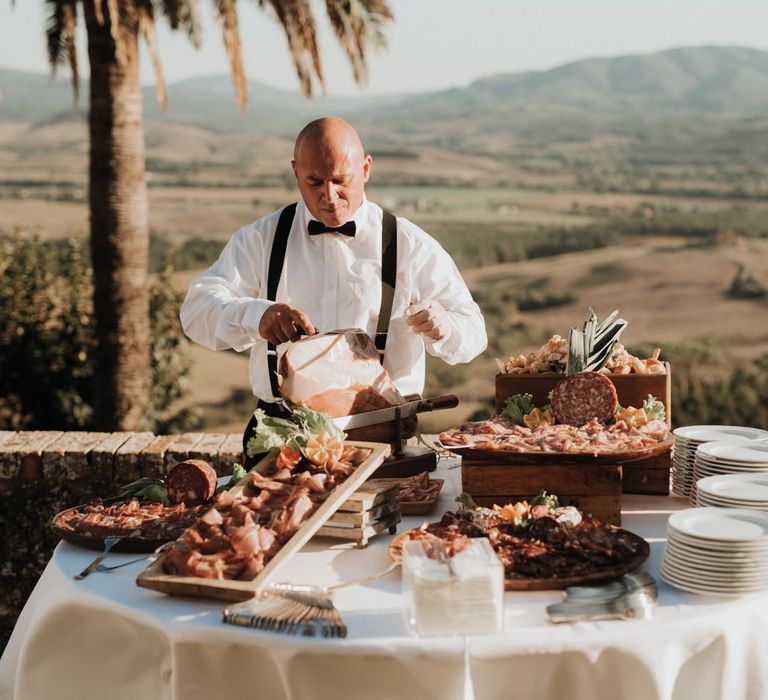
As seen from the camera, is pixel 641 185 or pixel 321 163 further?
pixel 641 185

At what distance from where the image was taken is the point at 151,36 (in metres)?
9.55

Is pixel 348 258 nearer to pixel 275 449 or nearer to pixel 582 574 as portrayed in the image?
pixel 275 449

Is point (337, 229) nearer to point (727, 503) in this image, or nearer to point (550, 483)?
point (550, 483)

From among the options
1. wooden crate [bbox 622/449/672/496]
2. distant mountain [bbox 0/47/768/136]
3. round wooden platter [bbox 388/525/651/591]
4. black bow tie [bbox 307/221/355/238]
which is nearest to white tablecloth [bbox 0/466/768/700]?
round wooden platter [bbox 388/525/651/591]

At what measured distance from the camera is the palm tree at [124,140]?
364 inches

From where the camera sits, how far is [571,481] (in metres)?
3.15

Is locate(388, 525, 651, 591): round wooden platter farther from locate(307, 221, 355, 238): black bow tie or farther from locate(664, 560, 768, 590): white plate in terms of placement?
locate(307, 221, 355, 238): black bow tie

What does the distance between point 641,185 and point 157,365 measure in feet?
146

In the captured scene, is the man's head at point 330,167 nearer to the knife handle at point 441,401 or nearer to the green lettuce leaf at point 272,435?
the knife handle at point 441,401

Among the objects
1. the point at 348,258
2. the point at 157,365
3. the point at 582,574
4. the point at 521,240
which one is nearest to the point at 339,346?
the point at 348,258

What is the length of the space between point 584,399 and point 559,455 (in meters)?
0.41

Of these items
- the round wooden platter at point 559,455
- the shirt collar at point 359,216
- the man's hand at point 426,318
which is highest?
the shirt collar at point 359,216

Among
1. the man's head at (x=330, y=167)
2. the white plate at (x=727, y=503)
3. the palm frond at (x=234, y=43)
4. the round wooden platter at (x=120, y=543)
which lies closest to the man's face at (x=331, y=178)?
the man's head at (x=330, y=167)

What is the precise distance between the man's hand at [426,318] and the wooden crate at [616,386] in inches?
10.9
